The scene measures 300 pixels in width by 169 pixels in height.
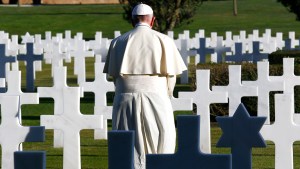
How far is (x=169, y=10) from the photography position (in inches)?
1390

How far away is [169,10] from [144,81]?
2555 cm

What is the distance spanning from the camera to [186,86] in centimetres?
2486

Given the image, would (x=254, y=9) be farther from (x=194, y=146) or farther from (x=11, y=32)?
(x=194, y=146)

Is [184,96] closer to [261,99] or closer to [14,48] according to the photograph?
[261,99]

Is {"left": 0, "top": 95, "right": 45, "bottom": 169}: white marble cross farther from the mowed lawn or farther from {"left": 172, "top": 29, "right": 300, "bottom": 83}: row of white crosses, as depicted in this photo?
the mowed lawn

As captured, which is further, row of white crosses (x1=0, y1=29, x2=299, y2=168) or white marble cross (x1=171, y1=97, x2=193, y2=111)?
white marble cross (x1=171, y1=97, x2=193, y2=111)

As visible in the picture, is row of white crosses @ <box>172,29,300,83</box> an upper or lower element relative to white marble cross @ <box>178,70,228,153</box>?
upper

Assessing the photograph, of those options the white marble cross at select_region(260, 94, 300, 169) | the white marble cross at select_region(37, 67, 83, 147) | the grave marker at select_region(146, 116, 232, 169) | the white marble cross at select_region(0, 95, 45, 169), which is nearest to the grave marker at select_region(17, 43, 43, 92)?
the white marble cross at select_region(37, 67, 83, 147)

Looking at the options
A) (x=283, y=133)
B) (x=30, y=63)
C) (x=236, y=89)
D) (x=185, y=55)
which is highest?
(x=185, y=55)

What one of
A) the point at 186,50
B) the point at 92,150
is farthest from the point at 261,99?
the point at 186,50

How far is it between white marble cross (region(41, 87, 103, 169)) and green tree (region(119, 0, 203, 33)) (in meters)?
22.8

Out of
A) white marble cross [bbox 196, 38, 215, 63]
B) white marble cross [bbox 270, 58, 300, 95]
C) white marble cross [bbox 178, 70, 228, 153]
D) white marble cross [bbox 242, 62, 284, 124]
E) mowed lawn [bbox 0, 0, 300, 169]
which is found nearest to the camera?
white marble cross [bbox 178, 70, 228, 153]

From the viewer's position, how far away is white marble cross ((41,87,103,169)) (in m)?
10.7

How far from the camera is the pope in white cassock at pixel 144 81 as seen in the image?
980 centimetres
